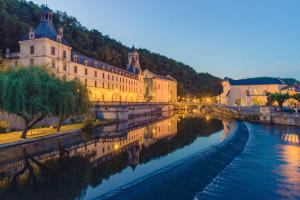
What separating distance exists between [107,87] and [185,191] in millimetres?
54501

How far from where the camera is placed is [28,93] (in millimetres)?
26344

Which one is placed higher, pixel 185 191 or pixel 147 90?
pixel 147 90

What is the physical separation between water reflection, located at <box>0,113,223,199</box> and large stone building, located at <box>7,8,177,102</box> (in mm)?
10564

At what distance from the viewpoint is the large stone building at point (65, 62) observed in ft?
148

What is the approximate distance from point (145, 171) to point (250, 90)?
8037 cm

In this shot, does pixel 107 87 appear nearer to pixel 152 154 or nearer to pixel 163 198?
pixel 152 154

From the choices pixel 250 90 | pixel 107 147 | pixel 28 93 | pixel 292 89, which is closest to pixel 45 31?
pixel 28 93

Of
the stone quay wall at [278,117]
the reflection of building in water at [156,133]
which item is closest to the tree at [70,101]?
the reflection of building in water at [156,133]

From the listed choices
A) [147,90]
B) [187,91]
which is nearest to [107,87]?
[147,90]

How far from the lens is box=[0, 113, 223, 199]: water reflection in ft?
48.8

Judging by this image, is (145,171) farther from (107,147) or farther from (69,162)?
(107,147)

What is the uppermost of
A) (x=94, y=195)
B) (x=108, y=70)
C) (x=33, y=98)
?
(x=108, y=70)

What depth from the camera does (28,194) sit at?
1385 centimetres

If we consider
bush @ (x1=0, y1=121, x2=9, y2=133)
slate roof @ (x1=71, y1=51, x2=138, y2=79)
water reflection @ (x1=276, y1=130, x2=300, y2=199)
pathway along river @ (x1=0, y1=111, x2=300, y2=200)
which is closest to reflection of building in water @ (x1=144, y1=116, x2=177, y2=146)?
pathway along river @ (x1=0, y1=111, x2=300, y2=200)
